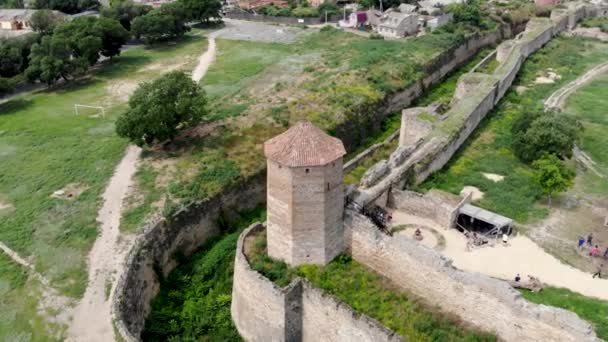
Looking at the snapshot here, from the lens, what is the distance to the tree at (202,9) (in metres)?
70.6

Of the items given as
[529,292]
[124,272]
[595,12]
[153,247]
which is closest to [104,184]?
[153,247]

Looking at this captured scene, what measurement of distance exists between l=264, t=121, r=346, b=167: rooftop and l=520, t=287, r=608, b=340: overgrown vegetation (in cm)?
973

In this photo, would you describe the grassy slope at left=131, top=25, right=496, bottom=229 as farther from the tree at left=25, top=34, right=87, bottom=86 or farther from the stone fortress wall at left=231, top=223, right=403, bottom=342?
the tree at left=25, top=34, right=87, bottom=86

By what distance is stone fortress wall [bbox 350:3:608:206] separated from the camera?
27906 mm

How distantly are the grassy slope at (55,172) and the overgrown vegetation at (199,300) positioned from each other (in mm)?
3740

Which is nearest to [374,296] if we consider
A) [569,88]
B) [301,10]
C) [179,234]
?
[179,234]

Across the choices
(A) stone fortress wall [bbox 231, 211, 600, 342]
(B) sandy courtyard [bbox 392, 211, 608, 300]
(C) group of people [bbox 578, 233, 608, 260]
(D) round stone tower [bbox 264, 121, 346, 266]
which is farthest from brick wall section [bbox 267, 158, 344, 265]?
(C) group of people [bbox 578, 233, 608, 260]

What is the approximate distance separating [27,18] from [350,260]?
2642 inches

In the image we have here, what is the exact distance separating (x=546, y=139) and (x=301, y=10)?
52104mm

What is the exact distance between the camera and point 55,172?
108 ft

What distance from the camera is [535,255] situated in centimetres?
2447

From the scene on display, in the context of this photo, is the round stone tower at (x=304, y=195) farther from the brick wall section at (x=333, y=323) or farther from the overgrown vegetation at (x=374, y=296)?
the brick wall section at (x=333, y=323)

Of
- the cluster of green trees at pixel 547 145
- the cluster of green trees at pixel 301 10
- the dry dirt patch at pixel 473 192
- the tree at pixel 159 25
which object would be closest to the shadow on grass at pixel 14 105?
the tree at pixel 159 25

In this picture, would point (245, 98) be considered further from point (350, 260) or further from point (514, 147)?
point (350, 260)
